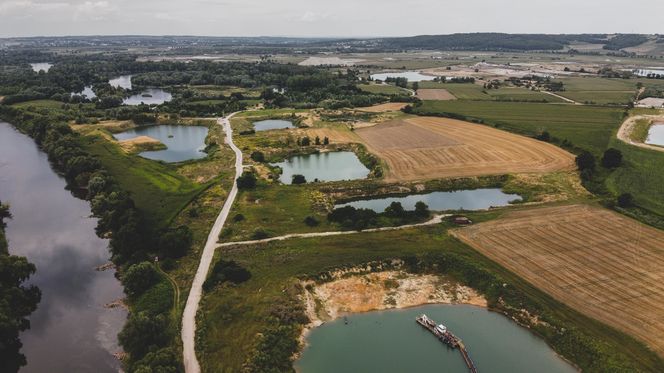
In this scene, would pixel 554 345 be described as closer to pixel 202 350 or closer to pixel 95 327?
pixel 202 350

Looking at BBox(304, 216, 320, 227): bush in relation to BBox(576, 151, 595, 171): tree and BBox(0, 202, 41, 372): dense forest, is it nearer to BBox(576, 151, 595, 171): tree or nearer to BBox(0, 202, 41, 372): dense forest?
BBox(0, 202, 41, 372): dense forest

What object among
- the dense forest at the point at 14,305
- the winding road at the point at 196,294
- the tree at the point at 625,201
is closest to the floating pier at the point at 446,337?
the winding road at the point at 196,294

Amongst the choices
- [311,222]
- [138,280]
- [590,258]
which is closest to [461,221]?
[590,258]

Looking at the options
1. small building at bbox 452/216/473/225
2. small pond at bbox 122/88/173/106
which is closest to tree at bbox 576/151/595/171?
small building at bbox 452/216/473/225

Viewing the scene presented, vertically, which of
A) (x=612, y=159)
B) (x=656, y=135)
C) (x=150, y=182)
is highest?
(x=656, y=135)

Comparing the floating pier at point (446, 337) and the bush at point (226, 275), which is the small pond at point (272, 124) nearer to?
the bush at point (226, 275)

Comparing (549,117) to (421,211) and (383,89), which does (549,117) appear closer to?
(383,89)

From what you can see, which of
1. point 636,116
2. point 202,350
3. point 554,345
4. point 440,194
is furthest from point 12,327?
point 636,116
